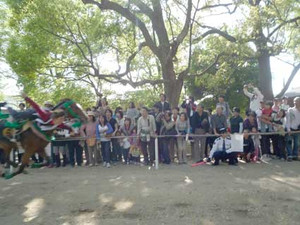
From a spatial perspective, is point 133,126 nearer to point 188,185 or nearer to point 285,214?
point 188,185

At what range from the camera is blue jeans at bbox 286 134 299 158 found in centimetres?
1119

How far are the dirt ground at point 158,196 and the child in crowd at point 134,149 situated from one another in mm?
1297

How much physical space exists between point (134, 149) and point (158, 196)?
16.0 feet

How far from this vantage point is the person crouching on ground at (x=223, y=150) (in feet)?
35.6

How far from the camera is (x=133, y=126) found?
12.2 metres

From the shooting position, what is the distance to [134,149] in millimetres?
11828

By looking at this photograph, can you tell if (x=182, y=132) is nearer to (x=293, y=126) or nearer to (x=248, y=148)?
(x=248, y=148)

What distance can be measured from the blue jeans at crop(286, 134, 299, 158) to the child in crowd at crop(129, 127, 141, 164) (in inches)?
197

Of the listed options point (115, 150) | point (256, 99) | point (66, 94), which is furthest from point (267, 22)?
point (66, 94)

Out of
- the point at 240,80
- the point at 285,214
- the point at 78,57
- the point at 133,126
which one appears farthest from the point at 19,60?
the point at 240,80

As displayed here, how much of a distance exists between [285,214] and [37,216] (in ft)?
13.9

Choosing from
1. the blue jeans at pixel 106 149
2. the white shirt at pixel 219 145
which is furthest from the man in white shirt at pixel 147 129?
the white shirt at pixel 219 145

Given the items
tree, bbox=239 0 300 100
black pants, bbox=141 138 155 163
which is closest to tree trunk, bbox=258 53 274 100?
tree, bbox=239 0 300 100

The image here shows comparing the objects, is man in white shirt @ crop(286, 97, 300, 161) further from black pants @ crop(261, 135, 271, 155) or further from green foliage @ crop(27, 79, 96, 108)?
green foliage @ crop(27, 79, 96, 108)
